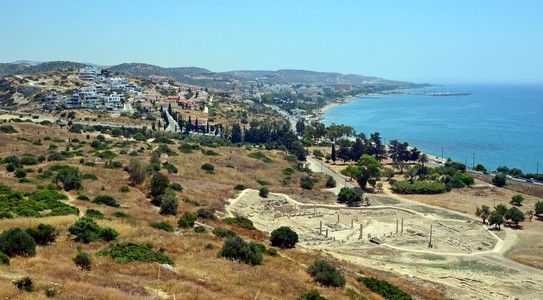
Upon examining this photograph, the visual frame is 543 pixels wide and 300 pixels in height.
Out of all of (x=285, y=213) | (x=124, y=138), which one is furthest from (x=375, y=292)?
(x=124, y=138)

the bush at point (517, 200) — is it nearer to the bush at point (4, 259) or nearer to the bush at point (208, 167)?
the bush at point (208, 167)

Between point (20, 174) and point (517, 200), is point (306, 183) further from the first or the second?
point (20, 174)

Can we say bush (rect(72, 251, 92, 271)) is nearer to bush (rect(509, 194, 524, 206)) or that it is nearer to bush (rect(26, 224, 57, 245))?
bush (rect(26, 224, 57, 245))

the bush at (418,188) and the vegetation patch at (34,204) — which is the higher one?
the vegetation patch at (34,204)

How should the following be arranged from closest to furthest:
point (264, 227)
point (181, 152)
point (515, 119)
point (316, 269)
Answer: point (316, 269) < point (264, 227) < point (181, 152) < point (515, 119)

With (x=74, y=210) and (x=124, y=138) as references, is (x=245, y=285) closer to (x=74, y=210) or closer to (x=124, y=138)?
(x=74, y=210)

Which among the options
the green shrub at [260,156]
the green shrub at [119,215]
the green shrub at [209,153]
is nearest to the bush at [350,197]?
the green shrub at [260,156]
